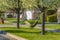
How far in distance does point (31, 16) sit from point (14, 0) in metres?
28.3

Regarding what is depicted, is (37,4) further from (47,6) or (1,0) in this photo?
(1,0)

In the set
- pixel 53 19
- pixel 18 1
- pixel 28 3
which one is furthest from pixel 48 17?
pixel 28 3

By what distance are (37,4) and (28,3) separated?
2.75 feet

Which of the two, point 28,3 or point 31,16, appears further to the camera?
point 31,16

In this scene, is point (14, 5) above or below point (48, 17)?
above

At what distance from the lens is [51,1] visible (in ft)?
59.7

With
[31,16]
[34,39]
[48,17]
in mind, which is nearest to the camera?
[34,39]

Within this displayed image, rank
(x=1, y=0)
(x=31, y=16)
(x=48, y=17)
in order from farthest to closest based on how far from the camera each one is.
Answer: (x=31, y=16)
(x=48, y=17)
(x=1, y=0)

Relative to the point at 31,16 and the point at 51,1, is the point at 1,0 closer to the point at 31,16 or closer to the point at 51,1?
the point at 51,1

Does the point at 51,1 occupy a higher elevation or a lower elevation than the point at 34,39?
higher

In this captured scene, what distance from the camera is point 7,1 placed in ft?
86.5

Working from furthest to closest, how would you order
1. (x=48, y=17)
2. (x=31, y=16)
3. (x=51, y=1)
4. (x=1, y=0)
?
1. (x=31, y=16)
2. (x=48, y=17)
3. (x=1, y=0)
4. (x=51, y=1)

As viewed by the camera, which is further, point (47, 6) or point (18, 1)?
point (18, 1)

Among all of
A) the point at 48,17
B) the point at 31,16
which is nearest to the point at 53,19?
the point at 48,17
